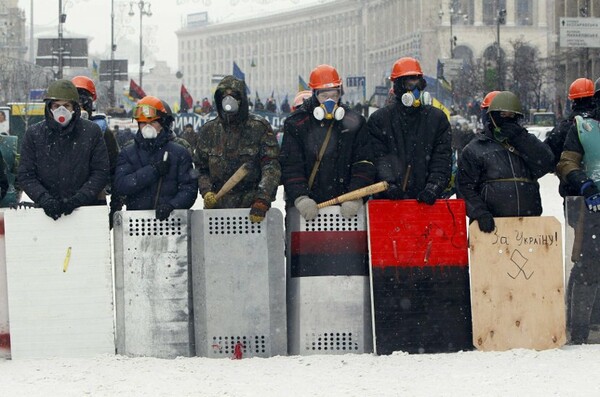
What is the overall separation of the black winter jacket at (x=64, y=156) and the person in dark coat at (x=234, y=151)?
28.6 inches

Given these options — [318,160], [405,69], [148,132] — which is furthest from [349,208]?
[148,132]

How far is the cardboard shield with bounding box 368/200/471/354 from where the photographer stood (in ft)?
30.3

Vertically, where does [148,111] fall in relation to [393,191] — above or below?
above

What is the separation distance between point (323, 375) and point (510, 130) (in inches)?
91.8

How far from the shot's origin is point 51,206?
9.12 metres

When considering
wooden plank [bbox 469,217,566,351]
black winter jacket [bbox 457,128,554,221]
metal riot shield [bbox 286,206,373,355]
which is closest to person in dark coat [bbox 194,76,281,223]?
metal riot shield [bbox 286,206,373,355]

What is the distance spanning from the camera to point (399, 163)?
31.2 feet

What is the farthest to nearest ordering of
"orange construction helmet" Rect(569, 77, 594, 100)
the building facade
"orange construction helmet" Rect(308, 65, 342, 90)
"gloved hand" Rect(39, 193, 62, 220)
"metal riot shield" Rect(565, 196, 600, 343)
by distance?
1. the building facade
2. "orange construction helmet" Rect(569, 77, 594, 100)
3. "metal riot shield" Rect(565, 196, 600, 343)
4. "orange construction helmet" Rect(308, 65, 342, 90)
5. "gloved hand" Rect(39, 193, 62, 220)

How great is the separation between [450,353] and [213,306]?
5.36 feet

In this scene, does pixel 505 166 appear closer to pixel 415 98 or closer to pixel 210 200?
pixel 415 98

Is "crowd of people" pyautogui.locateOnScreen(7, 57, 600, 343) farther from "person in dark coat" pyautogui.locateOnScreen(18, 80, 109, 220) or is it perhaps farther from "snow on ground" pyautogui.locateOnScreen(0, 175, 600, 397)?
"snow on ground" pyautogui.locateOnScreen(0, 175, 600, 397)

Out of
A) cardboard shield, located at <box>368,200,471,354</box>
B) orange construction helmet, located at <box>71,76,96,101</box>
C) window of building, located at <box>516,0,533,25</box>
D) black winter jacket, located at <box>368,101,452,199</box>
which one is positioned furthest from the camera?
window of building, located at <box>516,0,533,25</box>

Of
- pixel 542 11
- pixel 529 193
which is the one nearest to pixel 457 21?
pixel 542 11

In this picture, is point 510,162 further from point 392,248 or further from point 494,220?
point 392,248
